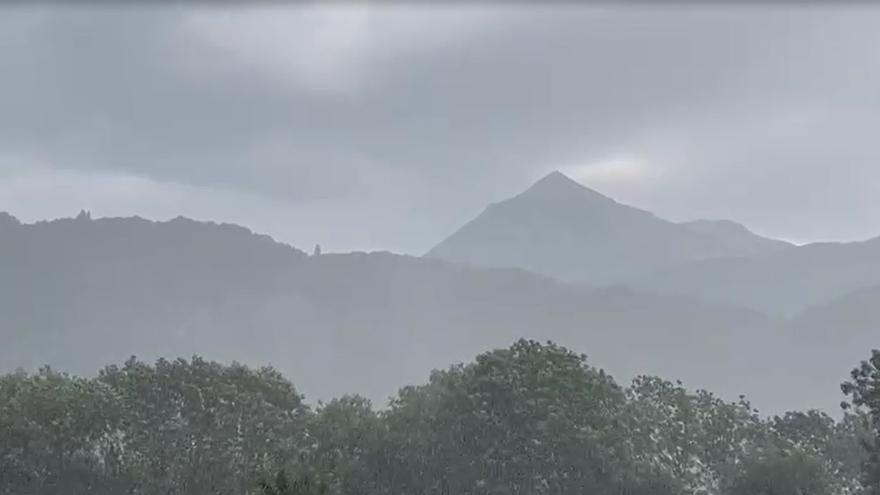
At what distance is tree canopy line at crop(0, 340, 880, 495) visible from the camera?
87.8 ft

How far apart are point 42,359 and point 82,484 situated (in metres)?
186

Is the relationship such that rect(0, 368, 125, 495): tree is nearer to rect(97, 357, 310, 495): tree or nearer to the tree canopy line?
the tree canopy line

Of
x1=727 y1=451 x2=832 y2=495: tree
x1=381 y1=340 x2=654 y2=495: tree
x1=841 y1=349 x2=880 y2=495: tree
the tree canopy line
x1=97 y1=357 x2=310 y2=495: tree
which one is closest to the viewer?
x1=841 y1=349 x2=880 y2=495: tree

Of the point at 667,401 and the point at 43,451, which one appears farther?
the point at 667,401

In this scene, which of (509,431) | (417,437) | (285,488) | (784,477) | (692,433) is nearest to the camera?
(285,488)

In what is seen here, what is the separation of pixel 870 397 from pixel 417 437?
469 inches

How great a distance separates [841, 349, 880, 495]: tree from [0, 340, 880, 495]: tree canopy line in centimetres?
275

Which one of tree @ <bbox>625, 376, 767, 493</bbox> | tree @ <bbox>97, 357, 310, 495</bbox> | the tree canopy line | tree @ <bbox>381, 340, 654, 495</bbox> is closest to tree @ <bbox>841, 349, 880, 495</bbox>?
the tree canopy line

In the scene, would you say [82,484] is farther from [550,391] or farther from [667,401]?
[667,401]

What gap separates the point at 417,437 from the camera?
27.7 meters

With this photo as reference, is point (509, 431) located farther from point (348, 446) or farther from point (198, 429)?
point (198, 429)

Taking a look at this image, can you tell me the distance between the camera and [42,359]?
19838cm

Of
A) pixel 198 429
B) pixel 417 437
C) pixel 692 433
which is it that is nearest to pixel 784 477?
pixel 692 433

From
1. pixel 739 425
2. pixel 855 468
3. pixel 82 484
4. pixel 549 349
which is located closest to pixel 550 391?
pixel 549 349
